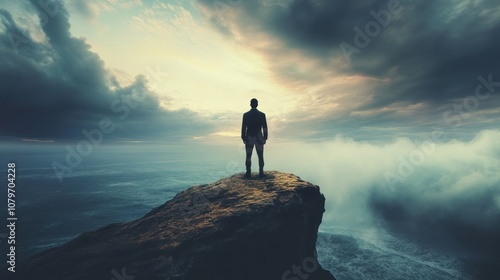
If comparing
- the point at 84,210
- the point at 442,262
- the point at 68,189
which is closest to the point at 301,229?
the point at 442,262

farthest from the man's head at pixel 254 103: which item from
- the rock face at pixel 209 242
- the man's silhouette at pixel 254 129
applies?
the rock face at pixel 209 242

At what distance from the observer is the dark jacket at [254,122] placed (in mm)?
13469

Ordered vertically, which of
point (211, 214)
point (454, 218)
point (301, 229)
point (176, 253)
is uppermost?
point (211, 214)

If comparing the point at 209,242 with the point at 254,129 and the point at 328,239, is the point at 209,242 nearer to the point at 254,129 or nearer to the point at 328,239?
the point at 254,129

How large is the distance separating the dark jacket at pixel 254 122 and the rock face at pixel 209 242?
364 centimetres

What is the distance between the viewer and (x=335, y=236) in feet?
220

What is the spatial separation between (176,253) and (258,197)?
5.30m

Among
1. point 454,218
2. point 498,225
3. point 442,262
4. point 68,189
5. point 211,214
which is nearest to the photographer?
point 211,214

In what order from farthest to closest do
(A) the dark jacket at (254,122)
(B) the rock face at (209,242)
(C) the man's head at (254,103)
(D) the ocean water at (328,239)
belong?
(D) the ocean water at (328,239) → (A) the dark jacket at (254,122) → (C) the man's head at (254,103) → (B) the rock face at (209,242)

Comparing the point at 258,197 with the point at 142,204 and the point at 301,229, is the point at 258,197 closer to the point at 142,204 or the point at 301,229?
the point at 301,229

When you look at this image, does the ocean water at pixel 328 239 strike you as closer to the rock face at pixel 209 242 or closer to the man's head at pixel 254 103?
the rock face at pixel 209 242

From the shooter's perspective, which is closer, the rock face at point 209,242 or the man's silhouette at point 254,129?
the rock face at point 209,242

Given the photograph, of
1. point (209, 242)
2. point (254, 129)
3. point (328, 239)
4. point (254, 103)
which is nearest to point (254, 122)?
point (254, 129)

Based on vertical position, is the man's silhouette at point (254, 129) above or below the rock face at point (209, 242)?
above
